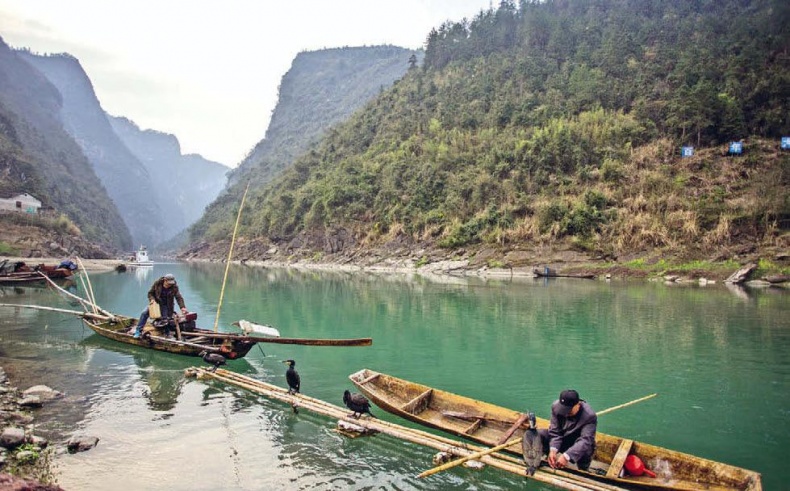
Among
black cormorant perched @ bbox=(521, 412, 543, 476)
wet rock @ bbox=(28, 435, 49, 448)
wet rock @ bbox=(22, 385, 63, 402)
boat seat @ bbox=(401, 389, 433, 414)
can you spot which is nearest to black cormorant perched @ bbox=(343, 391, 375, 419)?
boat seat @ bbox=(401, 389, 433, 414)

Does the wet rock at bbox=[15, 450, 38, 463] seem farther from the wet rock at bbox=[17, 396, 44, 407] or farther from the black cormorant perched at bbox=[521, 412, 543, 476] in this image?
the black cormorant perched at bbox=[521, 412, 543, 476]

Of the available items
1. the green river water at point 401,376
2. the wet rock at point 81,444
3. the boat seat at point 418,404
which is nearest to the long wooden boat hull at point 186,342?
the green river water at point 401,376

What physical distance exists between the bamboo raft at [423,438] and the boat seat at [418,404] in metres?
0.55

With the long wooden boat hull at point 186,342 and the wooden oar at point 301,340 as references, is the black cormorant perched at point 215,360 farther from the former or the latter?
the wooden oar at point 301,340

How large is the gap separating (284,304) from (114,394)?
57.3ft

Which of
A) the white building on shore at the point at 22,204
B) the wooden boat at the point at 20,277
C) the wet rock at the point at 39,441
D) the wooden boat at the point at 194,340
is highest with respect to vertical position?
the white building on shore at the point at 22,204

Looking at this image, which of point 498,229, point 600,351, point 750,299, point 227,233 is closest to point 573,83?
point 498,229

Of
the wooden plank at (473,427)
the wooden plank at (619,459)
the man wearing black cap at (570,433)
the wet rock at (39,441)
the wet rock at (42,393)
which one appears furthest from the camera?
the wet rock at (42,393)

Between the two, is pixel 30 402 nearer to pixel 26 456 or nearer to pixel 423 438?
pixel 26 456

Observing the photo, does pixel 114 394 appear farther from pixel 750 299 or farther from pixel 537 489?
pixel 750 299

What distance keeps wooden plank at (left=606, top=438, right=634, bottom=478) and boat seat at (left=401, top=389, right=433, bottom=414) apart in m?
3.60

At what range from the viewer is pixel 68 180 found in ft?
377

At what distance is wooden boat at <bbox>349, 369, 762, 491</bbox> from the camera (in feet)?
21.7

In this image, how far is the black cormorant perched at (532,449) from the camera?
6969mm
